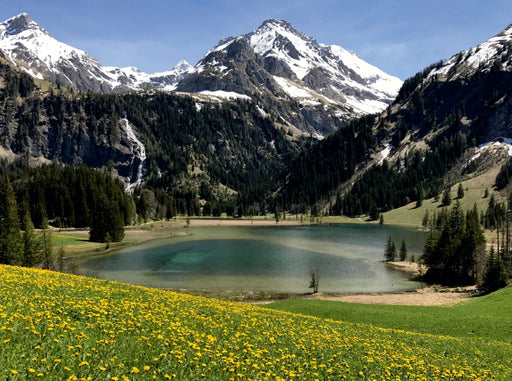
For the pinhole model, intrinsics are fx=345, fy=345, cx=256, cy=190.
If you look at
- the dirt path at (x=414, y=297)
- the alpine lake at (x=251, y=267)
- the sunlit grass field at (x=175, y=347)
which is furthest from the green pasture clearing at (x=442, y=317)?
the alpine lake at (x=251, y=267)

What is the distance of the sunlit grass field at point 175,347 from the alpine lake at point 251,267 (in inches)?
1903

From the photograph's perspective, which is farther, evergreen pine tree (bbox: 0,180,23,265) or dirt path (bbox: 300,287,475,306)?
evergreen pine tree (bbox: 0,180,23,265)

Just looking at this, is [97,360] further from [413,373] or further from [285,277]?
[285,277]

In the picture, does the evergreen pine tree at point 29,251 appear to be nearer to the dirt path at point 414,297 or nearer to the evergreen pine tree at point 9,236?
the evergreen pine tree at point 9,236

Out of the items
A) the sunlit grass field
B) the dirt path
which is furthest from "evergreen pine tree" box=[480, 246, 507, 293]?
the sunlit grass field

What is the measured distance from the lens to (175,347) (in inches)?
465

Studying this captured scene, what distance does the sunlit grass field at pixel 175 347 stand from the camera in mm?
9656

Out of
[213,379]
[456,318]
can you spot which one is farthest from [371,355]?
[456,318]

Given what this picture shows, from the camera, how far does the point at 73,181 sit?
162625 millimetres

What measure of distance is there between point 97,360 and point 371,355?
12444 millimetres

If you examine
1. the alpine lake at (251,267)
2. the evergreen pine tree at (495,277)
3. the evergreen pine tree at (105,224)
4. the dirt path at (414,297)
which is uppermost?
the evergreen pine tree at (105,224)

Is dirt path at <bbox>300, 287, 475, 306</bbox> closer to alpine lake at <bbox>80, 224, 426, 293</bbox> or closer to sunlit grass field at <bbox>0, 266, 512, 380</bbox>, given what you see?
alpine lake at <bbox>80, 224, 426, 293</bbox>

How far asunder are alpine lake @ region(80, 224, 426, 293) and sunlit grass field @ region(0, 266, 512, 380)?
4834 centimetres

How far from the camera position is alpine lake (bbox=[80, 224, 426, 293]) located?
71125mm
